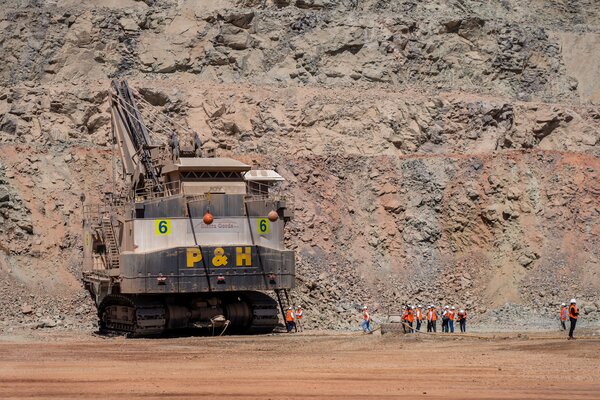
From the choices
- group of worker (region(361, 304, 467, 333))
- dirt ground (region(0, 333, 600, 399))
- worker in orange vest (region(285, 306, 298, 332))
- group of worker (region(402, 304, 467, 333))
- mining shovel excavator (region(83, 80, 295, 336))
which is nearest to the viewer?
dirt ground (region(0, 333, 600, 399))

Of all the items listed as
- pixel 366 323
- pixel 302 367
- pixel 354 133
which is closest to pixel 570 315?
pixel 366 323

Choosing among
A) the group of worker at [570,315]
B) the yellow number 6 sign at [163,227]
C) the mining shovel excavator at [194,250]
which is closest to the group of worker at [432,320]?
the group of worker at [570,315]

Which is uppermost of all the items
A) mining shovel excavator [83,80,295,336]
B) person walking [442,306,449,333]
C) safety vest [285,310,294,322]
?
mining shovel excavator [83,80,295,336]

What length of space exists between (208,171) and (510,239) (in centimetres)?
1546

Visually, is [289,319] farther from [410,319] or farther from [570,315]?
[570,315]

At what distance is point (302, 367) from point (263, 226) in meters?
9.71

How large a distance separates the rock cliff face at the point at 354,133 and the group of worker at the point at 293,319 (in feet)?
3.57

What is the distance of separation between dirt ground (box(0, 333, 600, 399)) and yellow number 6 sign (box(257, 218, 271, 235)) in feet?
9.42

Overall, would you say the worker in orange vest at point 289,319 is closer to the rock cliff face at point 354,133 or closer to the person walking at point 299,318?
the person walking at point 299,318

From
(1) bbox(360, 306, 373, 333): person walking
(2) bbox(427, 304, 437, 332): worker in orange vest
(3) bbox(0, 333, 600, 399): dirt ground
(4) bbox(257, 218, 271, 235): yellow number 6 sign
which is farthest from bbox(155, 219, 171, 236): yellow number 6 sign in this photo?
(2) bbox(427, 304, 437, 332): worker in orange vest

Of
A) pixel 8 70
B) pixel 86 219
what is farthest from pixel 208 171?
pixel 8 70

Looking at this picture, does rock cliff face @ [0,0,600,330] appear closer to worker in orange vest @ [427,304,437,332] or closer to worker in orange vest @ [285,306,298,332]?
worker in orange vest @ [285,306,298,332]

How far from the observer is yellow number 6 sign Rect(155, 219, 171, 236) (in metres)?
34.9

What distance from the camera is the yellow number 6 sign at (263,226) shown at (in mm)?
35875
